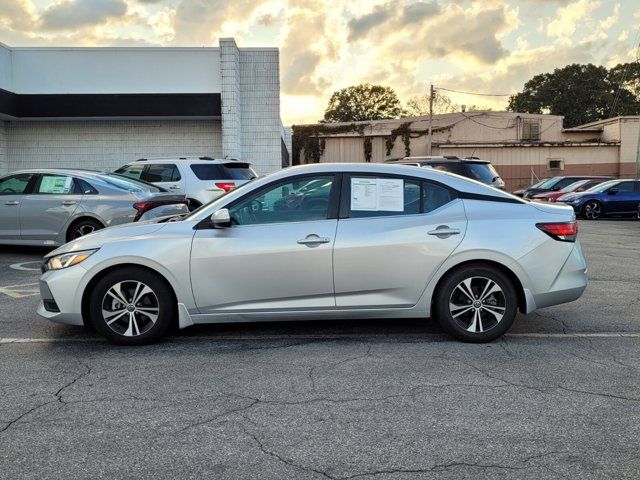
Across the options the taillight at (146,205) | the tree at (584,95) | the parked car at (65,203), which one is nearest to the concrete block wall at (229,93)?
the parked car at (65,203)

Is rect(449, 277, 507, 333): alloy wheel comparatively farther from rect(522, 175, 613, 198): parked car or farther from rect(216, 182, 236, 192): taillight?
rect(522, 175, 613, 198): parked car

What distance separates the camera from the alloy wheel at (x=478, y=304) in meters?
5.30

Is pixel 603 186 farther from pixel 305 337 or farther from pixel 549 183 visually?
pixel 305 337

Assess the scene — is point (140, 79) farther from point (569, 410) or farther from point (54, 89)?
point (569, 410)

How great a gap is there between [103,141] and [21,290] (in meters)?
13.1

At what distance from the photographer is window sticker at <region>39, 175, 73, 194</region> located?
10201 millimetres

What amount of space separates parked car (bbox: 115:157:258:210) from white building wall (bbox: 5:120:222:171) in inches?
285

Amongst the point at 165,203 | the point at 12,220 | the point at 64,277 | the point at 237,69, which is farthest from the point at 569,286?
the point at 237,69

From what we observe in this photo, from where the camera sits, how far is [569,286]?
5.41m

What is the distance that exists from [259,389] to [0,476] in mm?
1689

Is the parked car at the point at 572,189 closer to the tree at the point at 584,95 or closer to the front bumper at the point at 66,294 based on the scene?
the front bumper at the point at 66,294

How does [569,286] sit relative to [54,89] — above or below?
below

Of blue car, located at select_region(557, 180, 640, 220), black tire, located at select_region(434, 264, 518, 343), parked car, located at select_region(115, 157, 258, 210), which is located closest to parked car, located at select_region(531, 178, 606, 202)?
blue car, located at select_region(557, 180, 640, 220)

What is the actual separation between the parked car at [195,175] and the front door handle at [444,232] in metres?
7.67
